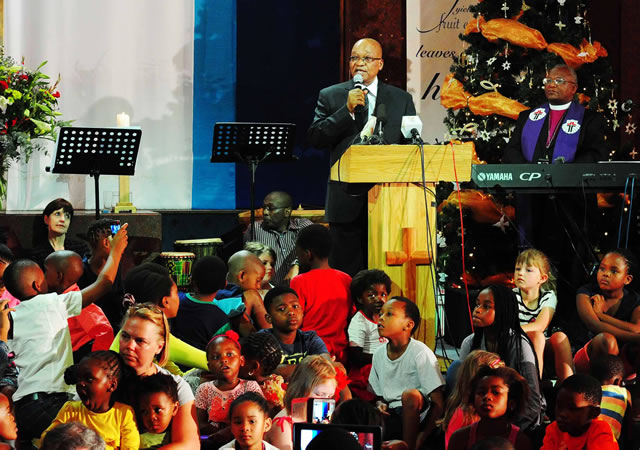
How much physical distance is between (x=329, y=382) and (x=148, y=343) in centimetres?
83

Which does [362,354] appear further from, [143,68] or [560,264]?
[143,68]

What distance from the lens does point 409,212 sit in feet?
18.1

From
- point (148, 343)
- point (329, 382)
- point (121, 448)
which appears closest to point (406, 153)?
point (329, 382)

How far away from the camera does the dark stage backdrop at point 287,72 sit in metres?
9.74

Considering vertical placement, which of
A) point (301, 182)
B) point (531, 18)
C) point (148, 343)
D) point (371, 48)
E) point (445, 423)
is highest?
point (531, 18)

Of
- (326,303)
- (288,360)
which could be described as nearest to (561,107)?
(326,303)

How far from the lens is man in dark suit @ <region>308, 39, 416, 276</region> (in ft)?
20.7

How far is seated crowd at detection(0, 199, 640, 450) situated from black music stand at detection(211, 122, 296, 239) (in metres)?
1.97

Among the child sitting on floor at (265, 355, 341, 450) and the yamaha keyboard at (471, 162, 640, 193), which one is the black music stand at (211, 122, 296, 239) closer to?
the yamaha keyboard at (471, 162, 640, 193)

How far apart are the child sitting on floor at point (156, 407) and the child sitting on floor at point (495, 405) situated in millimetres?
1192

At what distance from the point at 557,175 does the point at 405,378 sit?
1.78m

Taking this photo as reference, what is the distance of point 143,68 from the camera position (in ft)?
31.6

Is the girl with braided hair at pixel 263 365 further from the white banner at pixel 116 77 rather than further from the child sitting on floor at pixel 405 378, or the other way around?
the white banner at pixel 116 77

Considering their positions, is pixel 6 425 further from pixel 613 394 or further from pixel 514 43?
pixel 514 43
